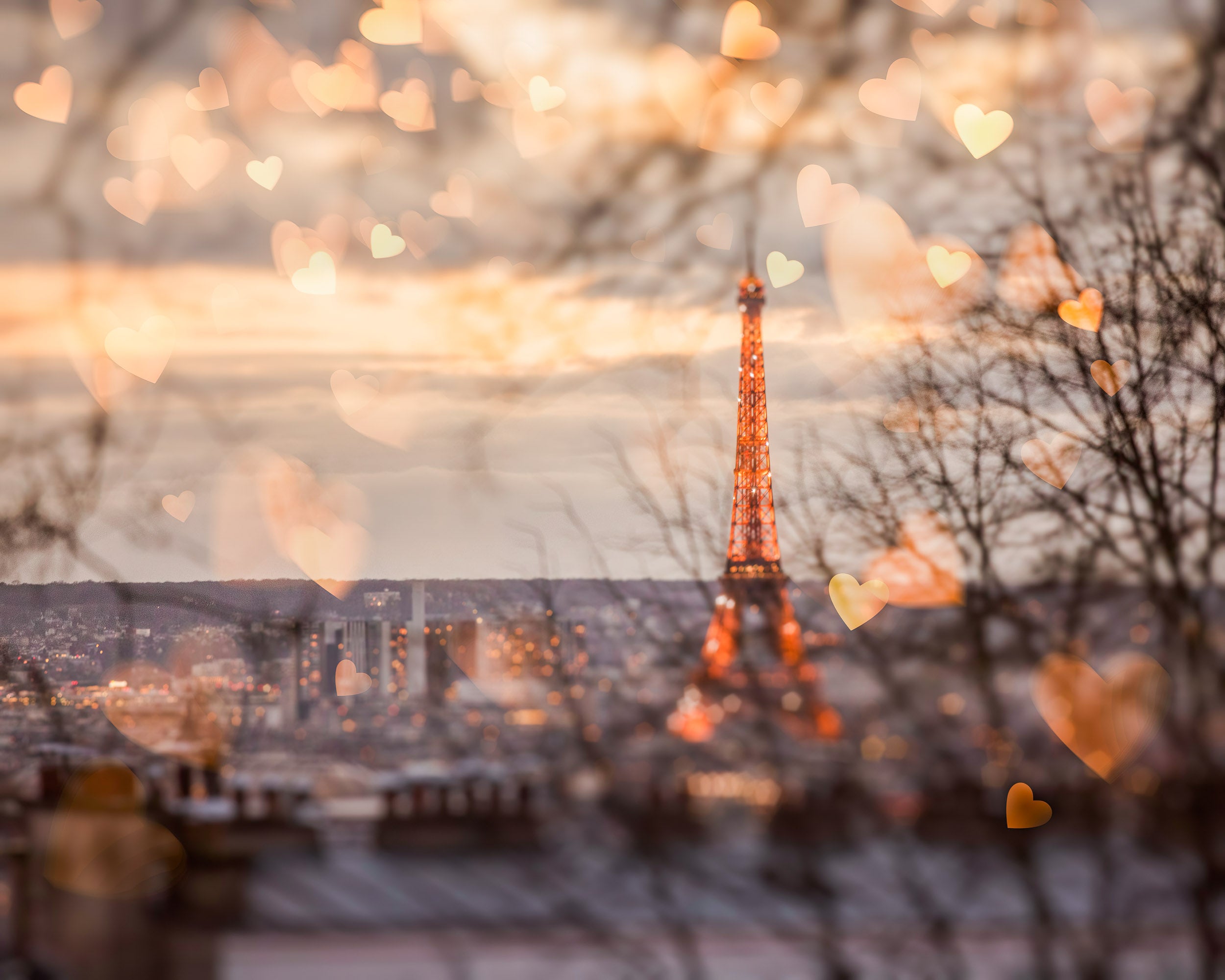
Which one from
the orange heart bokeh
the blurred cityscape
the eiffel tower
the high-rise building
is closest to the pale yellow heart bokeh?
the blurred cityscape

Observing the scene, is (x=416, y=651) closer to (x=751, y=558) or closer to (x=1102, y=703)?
(x=751, y=558)

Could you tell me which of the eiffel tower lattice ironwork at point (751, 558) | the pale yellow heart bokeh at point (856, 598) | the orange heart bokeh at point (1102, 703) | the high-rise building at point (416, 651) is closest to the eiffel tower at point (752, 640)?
the eiffel tower lattice ironwork at point (751, 558)

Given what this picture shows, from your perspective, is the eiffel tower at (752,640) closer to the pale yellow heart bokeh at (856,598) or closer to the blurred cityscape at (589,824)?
the blurred cityscape at (589,824)

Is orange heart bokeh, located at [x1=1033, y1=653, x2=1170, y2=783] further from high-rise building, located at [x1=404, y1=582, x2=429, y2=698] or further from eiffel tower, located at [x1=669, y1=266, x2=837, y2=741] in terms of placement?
high-rise building, located at [x1=404, y1=582, x2=429, y2=698]

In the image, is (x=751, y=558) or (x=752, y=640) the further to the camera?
(x=751, y=558)

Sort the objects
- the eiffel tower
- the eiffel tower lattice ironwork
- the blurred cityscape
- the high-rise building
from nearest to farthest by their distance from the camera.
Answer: the blurred cityscape, the eiffel tower, the eiffel tower lattice ironwork, the high-rise building

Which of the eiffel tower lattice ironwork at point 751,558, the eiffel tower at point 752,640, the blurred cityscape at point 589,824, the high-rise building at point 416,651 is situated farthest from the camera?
the high-rise building at point 416,651

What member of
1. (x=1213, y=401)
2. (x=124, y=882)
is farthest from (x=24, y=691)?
(x=1213, y=401)

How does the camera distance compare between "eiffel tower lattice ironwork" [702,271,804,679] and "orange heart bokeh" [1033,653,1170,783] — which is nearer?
"orange heart bokeh" [1033,653,1170,783]

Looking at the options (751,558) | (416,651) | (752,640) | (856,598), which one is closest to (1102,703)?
(856,598)
